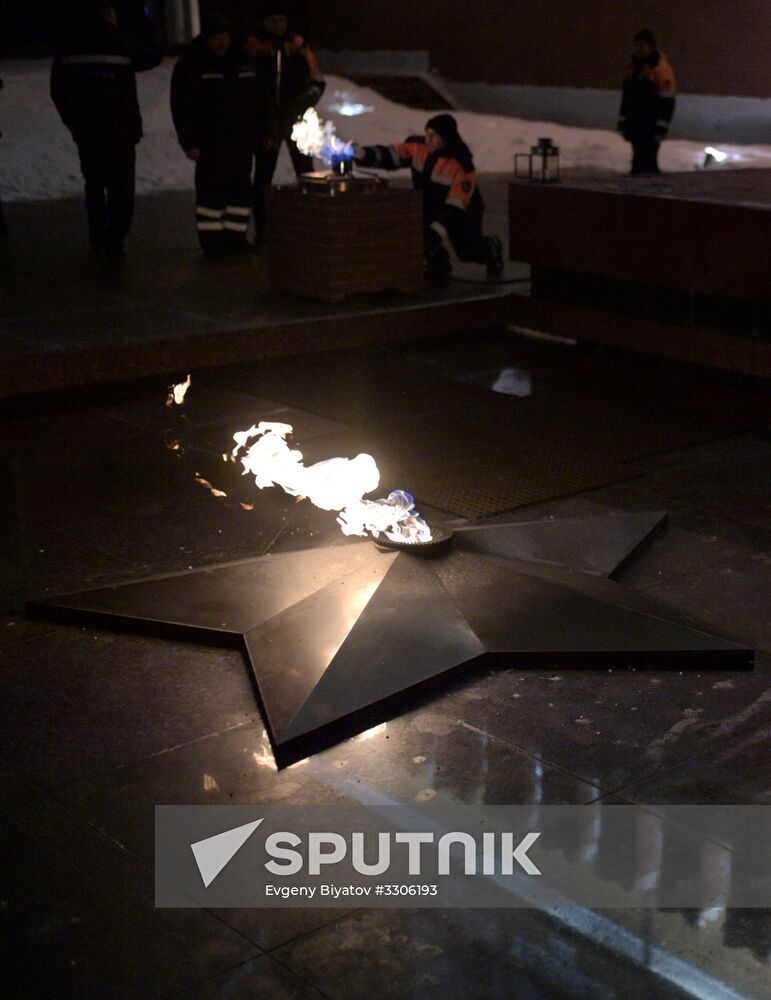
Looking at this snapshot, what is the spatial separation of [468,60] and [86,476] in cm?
1834

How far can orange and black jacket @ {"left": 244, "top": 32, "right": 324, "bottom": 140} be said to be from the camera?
10.7m

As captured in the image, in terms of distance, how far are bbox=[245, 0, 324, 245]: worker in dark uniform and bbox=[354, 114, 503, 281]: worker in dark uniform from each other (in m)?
1.54

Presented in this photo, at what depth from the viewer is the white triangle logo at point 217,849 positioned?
2.99 meters

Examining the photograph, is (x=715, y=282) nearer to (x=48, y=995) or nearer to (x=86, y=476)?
(x=86, y=476)

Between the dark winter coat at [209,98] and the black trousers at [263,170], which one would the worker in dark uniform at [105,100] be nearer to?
the dark winter coat at [209,98]

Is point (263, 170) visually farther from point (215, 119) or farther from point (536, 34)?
point (536, 34)

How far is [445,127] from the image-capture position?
29.9 ft

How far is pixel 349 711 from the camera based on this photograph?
3549 millimetres

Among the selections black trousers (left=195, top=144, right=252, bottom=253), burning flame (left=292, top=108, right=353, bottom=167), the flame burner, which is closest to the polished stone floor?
the flame burner

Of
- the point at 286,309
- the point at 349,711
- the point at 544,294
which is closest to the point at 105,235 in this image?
the point at 286,309

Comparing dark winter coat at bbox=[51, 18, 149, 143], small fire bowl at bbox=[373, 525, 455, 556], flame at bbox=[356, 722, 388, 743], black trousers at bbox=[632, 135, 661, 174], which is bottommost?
flame at bbox=[356, 722, 388, 743]

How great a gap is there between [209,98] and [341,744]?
7.32 meters

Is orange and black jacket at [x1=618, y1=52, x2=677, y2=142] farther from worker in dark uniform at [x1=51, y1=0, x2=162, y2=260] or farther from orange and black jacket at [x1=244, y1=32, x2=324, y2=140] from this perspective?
worker in dark uniform at [x1=51, y1=0, x2=162, y2=260]

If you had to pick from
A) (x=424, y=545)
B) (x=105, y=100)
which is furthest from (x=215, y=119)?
(x=424, y=545)
